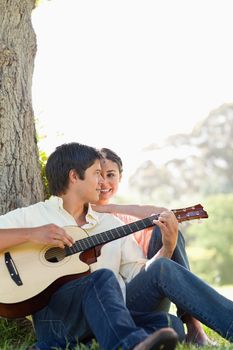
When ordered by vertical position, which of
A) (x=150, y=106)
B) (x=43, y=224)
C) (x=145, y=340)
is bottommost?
(x=145, y=340)

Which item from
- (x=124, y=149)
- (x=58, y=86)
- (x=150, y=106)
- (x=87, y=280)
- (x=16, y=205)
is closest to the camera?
(x=87, y=280)

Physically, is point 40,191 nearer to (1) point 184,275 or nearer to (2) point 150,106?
(1) point 184,275

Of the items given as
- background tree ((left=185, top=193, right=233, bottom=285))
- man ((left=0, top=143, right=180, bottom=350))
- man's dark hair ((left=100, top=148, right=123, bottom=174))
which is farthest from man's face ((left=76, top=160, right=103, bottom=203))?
background tree ((left=185, top=193, right=233, bottom=285))

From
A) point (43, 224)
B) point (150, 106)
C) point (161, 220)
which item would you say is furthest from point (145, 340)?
point (150, 106)

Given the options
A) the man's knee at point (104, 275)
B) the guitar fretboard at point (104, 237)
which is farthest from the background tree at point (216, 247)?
the man's knee at point (104, 275)

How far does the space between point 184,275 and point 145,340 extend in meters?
0.80

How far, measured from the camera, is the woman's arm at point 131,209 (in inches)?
185

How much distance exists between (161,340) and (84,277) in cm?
78

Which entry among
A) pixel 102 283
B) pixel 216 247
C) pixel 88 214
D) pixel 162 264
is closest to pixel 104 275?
pixel 102 283

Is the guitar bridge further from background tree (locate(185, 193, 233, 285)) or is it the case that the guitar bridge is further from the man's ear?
background tree (locate(185, 193, 233, 285))

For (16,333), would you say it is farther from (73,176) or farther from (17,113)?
(17,113)

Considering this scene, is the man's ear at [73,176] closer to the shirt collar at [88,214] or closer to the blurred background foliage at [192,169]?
the shirt collar at [88,214]

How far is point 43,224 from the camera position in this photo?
4.50 metres

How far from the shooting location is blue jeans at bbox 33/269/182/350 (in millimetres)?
3609
